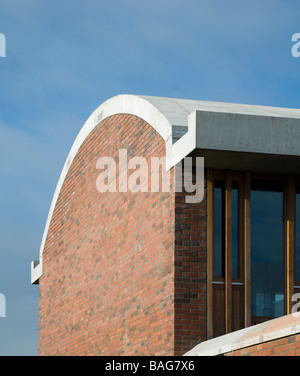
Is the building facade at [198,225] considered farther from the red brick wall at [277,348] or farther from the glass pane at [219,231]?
the red brick wall at [277,348]

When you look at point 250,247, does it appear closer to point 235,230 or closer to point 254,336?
point 235,230

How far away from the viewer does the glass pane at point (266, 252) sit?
588 inches

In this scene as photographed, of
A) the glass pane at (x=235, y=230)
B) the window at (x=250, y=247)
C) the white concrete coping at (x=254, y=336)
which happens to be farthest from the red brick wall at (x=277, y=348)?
the glass pane at (x=235, y=230)

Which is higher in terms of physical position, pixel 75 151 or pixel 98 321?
pixel 75 151

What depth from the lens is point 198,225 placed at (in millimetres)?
14680

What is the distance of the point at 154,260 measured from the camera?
15375 mm

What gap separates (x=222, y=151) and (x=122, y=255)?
4.24 meters

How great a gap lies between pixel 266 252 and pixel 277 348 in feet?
14.6

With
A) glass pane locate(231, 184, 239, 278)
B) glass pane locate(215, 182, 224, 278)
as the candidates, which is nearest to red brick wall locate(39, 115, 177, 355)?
glass pane locate(215, 182, 224, 278)

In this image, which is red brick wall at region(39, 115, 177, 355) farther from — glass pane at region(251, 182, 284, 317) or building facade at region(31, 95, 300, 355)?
glass pane at region(251, 182, 284, 317)

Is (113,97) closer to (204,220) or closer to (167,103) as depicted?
(167,103)

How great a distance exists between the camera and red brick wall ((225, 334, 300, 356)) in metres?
10.4

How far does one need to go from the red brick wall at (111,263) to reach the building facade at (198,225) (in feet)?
0.14
